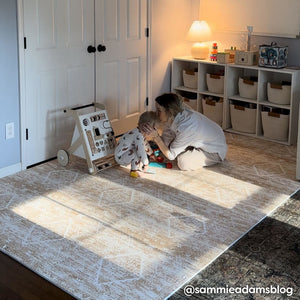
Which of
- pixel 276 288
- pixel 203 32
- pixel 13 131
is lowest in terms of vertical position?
pixel 276 288

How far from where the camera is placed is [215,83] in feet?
17.6

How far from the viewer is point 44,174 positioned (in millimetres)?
4172

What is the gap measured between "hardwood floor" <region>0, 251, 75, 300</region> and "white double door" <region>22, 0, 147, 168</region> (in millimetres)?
1535

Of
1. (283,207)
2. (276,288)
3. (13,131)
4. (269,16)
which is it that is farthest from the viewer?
(269,16)

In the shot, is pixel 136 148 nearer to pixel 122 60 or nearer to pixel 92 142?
pixel 92 142

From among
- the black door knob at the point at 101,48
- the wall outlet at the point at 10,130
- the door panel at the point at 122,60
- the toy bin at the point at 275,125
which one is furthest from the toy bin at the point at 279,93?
the wall outlet at the point at 10,130

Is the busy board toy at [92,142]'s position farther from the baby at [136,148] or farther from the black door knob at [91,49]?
the black door knob at [91,49]

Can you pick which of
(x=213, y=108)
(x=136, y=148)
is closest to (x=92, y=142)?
(x=136, y=148)

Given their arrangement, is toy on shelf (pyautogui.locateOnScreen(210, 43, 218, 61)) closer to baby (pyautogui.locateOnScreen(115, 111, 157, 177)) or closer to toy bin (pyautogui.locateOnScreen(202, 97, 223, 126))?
toy bin (pyautogui.locateOnScreen(202, 97, 223, 126))

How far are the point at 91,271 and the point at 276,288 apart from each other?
97 centimetres

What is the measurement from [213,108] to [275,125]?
27.9 inches

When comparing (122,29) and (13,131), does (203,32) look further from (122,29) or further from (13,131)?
(13,131)

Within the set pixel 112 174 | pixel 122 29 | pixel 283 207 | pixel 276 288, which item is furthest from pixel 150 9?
pixel 276 288

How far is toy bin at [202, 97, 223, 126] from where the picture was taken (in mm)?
5414
